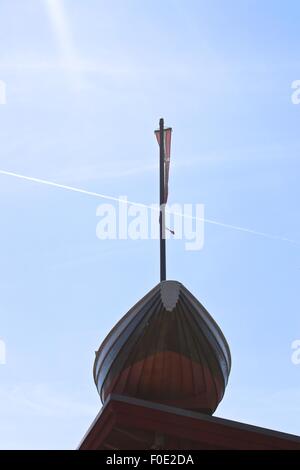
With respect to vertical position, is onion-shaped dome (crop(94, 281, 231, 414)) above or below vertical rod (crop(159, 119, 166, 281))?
below

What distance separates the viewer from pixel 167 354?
Result: 17547 millimetres

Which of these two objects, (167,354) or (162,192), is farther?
(162,192)

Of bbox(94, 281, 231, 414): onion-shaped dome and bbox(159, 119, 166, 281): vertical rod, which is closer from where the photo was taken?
bbox(94, 281, 231, 414): onion-shaped dome

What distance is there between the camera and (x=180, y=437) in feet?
49.1

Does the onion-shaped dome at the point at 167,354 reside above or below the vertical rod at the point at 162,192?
below

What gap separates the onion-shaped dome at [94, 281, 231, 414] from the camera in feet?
57.2

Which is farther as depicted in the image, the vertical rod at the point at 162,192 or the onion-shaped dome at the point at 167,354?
the vertical rod at the point at 162,192

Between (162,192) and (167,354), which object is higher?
(162,192)

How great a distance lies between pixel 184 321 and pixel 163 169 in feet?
16.2

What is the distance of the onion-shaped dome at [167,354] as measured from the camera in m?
17.4
